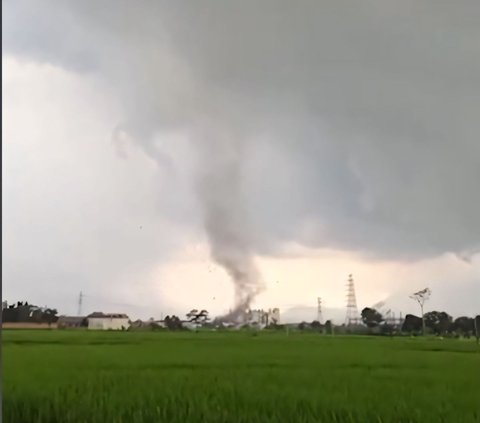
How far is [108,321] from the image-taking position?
199 cm

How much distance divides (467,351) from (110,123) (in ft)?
4.89

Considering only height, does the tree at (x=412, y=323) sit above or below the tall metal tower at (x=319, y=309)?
below

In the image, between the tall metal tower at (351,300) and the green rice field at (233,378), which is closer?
the green rice field at (233,378)

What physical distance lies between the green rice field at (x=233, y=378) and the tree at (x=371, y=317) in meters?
0.07

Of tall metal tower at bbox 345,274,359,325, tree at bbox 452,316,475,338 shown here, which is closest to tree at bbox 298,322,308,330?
tall metal tower at bbox 345,274,359,325

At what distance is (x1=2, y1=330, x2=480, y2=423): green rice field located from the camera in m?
1.78

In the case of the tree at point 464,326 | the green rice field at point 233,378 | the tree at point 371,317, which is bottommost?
the green rice field at point 233,378

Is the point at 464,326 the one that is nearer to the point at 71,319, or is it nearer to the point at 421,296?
the point at 421,296

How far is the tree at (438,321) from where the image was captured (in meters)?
2.00

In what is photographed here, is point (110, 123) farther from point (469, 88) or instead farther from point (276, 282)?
point (469, 88)

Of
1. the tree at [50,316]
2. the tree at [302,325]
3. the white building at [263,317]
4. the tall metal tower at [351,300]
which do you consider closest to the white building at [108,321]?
the tree at [50,316]

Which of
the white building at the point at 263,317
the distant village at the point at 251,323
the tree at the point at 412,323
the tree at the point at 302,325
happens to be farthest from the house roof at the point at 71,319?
the tree at the point at 412,323

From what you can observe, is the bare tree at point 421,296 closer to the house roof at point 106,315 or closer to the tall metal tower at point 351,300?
the tall metal tower at point 351,300

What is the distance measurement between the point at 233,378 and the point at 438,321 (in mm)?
734
